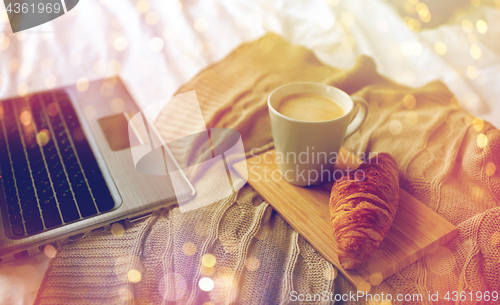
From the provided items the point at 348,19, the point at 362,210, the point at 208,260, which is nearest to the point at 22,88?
the point at 208,260

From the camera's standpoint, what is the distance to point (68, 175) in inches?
18.1

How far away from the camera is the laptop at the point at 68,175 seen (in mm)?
392

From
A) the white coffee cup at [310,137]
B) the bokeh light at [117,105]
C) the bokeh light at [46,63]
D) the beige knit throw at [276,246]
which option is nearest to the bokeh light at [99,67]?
the bokeh light at [46,63]

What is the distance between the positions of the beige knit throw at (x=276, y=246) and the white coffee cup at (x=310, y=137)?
73 mm

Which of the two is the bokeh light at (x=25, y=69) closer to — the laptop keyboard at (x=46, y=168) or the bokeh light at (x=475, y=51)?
the laptop keyboard at (x=46, y=168)

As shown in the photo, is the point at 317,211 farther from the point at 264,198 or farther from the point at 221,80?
the point at 221,80

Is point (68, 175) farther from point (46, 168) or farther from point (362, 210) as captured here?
point (362, 210)

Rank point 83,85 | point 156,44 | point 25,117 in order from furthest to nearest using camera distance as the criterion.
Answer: point 156,44, point 83,85, point 25,117

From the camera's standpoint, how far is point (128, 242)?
1.34 feet

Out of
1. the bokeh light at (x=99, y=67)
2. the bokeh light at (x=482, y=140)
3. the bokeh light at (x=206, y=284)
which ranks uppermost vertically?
the bokeh light at (x=99, y=67)

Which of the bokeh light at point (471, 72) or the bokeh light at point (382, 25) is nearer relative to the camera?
the bokeh light at point (471, 72)

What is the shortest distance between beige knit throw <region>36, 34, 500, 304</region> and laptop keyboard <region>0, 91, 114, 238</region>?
51mm

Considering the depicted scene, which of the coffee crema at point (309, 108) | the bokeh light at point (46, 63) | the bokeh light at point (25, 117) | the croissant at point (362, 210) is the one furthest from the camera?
the bokeh light at point (46, 63)

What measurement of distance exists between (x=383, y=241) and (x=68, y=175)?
1.44ft
